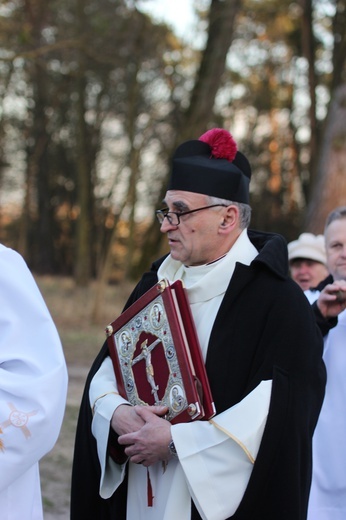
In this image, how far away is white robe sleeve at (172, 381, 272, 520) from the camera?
288cm

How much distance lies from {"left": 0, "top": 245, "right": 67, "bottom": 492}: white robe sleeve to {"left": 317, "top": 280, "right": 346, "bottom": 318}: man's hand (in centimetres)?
151

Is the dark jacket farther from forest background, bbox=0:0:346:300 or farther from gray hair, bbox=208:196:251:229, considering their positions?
forest background, bbox=0:0:346:300

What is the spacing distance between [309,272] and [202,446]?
9.70ft

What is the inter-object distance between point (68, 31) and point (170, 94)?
11.8 feet

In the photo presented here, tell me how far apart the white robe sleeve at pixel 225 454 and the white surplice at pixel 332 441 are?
1243 millimetres

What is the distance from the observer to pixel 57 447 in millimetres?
7785

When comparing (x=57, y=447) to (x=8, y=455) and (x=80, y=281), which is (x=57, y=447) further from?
(x=80, y=281)

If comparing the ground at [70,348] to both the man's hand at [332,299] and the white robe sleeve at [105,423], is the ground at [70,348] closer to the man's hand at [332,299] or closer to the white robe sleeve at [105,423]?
the white robe sleeve at [105,423]

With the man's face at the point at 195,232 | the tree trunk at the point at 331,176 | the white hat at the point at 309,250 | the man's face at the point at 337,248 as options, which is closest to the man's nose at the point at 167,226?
the man's face at the point at 195,232

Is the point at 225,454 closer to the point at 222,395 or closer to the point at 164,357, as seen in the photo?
the point at 222,395

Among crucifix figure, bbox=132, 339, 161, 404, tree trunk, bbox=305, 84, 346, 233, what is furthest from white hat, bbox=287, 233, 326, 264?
tree trunk, bbox=305, 84, 346, 233

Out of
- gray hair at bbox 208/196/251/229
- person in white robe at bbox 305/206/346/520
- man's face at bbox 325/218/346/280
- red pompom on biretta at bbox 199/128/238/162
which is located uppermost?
red pompom on biretta at bbox 199/128/238/162

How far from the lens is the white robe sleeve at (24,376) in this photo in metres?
2.58

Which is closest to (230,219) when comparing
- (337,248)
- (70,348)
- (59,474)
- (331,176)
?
(337,248)
